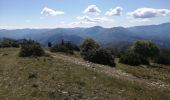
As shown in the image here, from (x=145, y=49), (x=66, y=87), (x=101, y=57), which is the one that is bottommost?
(x=145, y=49)

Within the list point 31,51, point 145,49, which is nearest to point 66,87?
point 31,51

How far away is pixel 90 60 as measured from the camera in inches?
1802

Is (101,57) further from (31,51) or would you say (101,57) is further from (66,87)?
(66,87)

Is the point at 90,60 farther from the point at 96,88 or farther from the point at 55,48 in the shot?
the point at 96,88

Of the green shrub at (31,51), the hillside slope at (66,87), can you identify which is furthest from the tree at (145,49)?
the hillside slope at (66,87)

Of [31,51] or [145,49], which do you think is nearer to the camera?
[31,51]

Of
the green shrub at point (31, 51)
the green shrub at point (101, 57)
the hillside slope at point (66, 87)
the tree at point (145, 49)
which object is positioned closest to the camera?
the hillside slope at point (66, 87)

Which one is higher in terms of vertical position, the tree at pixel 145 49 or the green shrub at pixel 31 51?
the green shrub at pixel 31 51

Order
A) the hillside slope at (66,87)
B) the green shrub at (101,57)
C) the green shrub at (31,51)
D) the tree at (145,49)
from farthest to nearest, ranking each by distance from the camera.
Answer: the tree at (145,49) → the green shrub at (101,57) → the green shrub at (31,51) → the hillside slope at (66,87)

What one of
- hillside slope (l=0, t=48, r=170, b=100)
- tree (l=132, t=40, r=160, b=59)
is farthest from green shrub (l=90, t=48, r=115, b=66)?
tree (l=132, t=40, r=160, b=59)

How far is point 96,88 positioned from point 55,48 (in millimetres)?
40788

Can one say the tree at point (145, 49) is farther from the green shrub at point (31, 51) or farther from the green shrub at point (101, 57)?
the green shrub at point (31, 51)

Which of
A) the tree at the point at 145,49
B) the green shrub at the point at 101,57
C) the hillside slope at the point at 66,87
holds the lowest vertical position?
the tree at the point at 145,49

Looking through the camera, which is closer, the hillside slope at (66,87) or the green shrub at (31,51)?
the hillside slope at (66,87)
